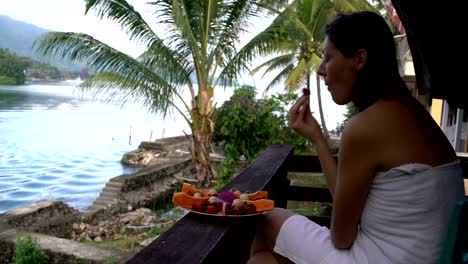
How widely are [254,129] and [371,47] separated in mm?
6240

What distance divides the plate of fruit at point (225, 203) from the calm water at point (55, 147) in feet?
25.3

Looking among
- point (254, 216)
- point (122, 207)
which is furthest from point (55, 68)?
point (254, 216)

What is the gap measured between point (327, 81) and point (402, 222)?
0.43 m

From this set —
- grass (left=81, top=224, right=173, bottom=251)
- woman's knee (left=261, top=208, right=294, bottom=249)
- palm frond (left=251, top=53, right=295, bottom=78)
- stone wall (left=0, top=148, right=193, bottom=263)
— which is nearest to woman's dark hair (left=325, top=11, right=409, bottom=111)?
woman's knee (left=261, top=208, right=294, bottom=249)

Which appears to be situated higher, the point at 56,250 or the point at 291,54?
the point at 291,54

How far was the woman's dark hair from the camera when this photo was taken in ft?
3.88

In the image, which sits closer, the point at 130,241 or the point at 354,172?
the point at 354,172

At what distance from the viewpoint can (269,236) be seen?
1.51 meters

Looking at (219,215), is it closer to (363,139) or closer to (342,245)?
(342,245)

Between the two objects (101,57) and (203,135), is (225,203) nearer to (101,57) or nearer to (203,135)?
(101,57)

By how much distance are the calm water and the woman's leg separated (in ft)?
25.4

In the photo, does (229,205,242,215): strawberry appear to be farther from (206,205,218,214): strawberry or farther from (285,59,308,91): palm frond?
(285,59,308,91): palm frond

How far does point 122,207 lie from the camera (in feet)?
34.2

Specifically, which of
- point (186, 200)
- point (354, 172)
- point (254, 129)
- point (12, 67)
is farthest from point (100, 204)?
point (12, 67)
